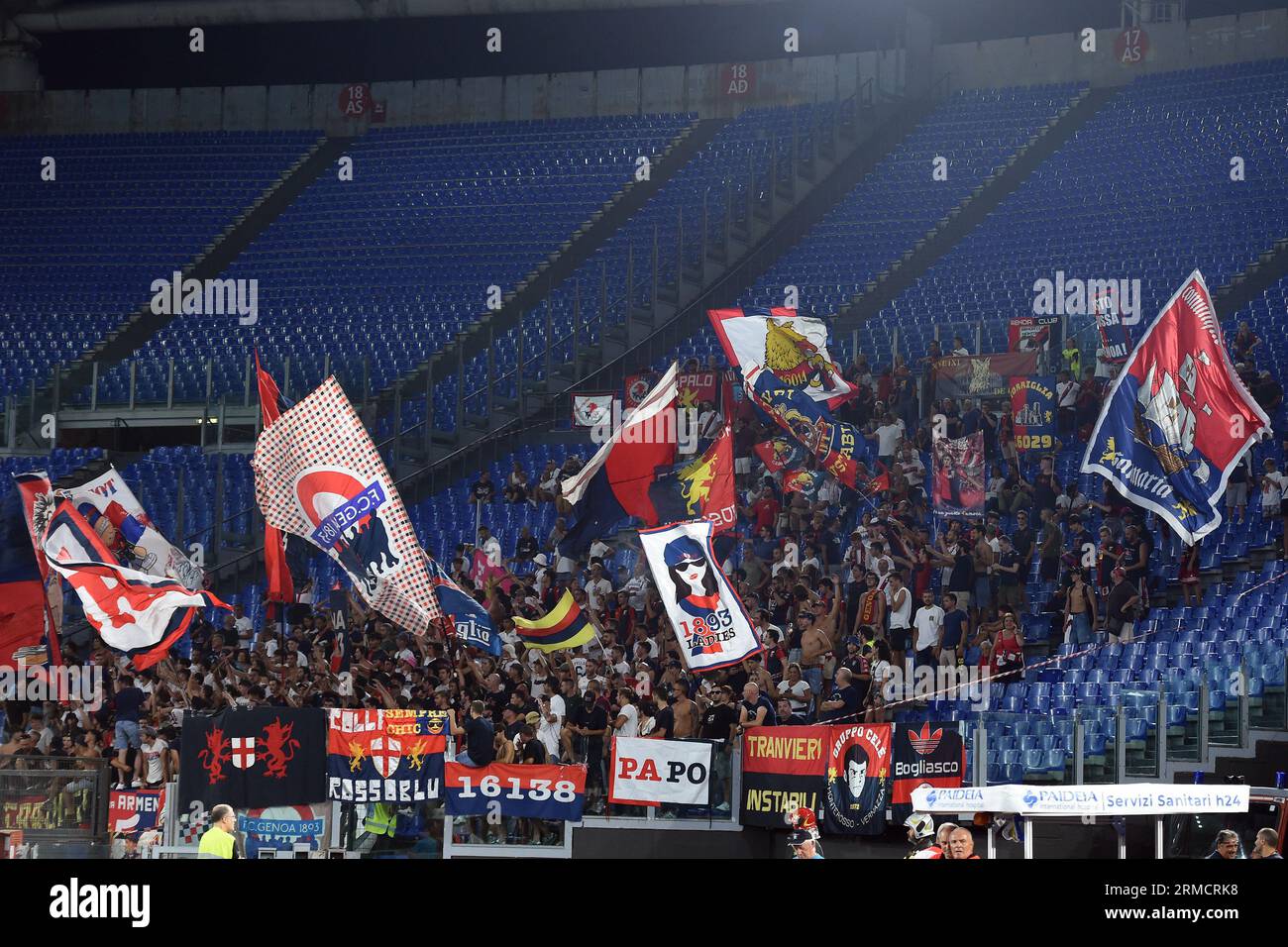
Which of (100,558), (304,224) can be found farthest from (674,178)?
(100,558)

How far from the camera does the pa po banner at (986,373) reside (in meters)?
22.8

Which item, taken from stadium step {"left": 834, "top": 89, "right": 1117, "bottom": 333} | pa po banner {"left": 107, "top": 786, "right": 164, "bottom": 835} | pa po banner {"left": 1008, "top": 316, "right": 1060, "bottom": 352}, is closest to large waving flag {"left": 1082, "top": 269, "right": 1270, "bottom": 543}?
pa po banner {"left": 1008, "top": 316, "right": 1060, "bottom": 352}

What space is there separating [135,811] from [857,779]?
7.18m

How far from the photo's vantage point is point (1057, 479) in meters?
21.2

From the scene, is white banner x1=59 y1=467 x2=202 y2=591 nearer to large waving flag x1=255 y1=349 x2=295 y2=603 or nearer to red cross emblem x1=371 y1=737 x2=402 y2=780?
large waving flag x1=255 y1=349 x2=295 y2=603

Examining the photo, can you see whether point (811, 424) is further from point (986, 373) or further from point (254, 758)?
point (254, 758)

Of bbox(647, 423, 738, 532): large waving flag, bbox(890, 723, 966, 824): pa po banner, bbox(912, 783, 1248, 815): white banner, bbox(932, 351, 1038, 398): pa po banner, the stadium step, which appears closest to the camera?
bbox(912, 783, 1248, 815): white banner

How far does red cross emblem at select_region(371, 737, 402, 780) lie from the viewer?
17.8 meters

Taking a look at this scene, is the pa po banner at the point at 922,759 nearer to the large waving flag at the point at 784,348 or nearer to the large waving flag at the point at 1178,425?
the large waving flag at the point at 1178,425

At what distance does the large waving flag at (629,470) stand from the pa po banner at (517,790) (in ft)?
11.7

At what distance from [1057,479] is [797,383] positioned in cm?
314

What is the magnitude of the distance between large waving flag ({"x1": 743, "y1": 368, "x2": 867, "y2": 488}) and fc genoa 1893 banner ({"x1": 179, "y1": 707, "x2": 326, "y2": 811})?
6356mm

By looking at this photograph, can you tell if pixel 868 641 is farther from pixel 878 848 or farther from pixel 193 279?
pixel 193 279

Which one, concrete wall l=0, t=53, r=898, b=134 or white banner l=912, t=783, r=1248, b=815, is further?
concrete wall l=0, t=53, r=898, b=134
